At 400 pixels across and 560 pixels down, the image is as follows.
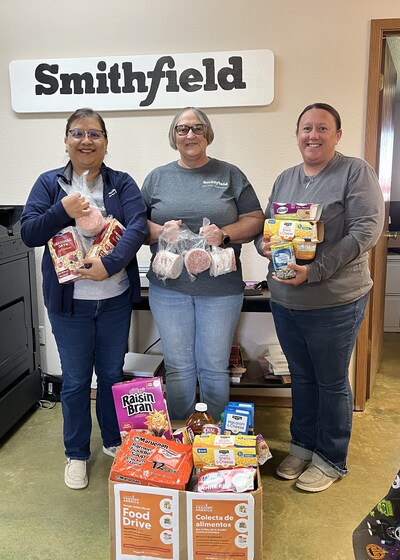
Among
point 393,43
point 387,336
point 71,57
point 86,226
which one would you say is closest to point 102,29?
point 71,57

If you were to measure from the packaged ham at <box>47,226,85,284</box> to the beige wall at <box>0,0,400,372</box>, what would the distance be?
95cm

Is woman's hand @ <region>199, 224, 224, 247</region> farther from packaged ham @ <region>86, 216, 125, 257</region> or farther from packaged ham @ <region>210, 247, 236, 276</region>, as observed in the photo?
packaged ham @ <region>86, 216, 125, 257</region>

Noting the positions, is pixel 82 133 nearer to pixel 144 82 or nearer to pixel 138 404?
pixel 144 82

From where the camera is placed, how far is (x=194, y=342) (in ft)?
6.37

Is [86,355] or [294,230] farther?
[86,355]

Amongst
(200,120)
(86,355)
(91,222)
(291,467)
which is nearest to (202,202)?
(200,120)

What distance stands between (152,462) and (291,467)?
30.4 inches

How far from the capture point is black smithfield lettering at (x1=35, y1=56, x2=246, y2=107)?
7.88ft

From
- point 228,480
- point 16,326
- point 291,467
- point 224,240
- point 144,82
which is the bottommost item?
point 291,467

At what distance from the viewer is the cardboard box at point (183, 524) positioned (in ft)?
4.59

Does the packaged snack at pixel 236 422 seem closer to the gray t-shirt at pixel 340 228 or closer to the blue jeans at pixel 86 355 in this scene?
the gray t-shirt at pixel 340 228

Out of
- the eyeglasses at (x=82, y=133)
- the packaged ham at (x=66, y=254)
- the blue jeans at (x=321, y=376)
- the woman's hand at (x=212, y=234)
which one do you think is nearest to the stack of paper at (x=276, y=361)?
the blue jeans at (x=321, y=376)

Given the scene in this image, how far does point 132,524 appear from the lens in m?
1.45

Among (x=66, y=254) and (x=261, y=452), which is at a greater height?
(x=66, y=254)
